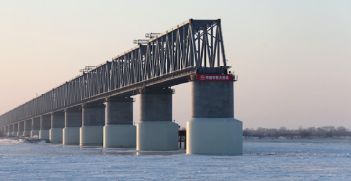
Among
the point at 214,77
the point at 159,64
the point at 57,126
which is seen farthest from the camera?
the point at 57,126

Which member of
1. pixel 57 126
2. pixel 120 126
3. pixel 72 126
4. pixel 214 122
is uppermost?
pixel 57 126

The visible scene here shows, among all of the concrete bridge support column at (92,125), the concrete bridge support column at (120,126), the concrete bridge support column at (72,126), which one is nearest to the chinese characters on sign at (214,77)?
the concrete bridge support column at (120,126)

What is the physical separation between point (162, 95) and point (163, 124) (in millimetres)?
4712

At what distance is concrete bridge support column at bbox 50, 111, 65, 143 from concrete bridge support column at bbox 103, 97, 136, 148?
187 feet

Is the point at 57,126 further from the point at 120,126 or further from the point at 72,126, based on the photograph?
the point at 120,126

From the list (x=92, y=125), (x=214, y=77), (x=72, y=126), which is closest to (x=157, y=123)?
(x=214, y=77)

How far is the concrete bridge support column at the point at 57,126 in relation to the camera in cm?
16175

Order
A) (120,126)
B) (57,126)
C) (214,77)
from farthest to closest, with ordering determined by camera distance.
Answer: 1. (57,126)
2. (120,126)
3. (214,77)

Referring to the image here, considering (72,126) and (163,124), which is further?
(72,126)

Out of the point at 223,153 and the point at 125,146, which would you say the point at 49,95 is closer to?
the point at 125,146

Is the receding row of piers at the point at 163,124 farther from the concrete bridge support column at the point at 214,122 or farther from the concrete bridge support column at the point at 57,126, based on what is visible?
the concrete bridge support column at the point at 57,126

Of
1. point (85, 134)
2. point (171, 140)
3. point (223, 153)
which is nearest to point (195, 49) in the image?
point (223, 153)

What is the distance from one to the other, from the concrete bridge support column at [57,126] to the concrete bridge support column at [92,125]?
35.2 m

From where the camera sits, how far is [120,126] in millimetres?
106250
